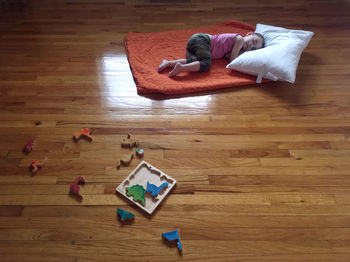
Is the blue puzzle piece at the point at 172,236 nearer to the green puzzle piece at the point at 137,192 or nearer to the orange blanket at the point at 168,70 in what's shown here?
the green puzzle piece at the point at 137,192

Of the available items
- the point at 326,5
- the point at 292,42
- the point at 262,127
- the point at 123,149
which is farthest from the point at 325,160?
the point at 326,5

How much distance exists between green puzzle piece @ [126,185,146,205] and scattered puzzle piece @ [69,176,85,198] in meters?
0.21

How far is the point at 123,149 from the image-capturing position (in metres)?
1.38

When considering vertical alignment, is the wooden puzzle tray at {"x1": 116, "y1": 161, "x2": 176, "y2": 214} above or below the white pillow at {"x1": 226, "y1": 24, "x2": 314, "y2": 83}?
below

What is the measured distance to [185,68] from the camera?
170cm

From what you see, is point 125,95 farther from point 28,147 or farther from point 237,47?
point 237,47

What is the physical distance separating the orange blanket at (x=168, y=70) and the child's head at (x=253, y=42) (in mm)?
167

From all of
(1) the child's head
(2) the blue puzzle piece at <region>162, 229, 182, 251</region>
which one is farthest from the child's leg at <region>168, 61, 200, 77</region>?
(2) the blue puzzle piece at <region>162, 229, 182, 251</region>

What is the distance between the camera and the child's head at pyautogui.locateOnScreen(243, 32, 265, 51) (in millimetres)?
1821

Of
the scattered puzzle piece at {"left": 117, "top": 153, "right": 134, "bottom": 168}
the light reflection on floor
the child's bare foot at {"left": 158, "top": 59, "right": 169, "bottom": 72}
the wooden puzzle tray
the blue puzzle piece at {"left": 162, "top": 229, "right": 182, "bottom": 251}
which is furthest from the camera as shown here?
the child's bare foot at {"left": 158, "top": 59, "right": 169, "bottom": 72}

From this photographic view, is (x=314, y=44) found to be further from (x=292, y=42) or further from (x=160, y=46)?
(x=160, y=46)

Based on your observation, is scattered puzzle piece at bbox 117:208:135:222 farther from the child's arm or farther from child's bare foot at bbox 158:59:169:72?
the child's arm

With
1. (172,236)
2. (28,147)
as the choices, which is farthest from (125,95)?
(172,236)

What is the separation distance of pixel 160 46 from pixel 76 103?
2.40 feet
